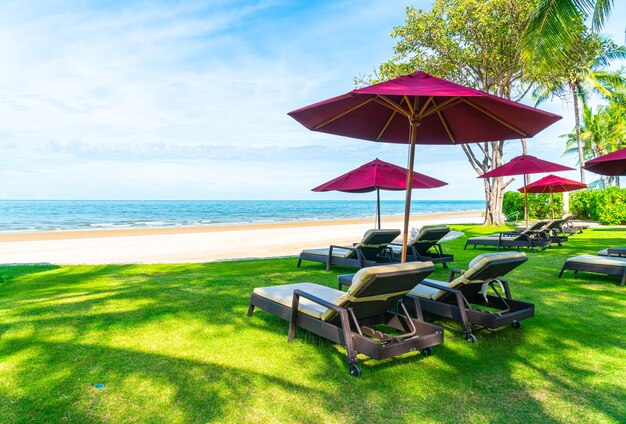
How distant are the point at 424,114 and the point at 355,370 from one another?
2793mm

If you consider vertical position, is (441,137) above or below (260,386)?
above

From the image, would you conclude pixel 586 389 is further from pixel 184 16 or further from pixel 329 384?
pixel 184 16

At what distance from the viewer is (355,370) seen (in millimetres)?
3070

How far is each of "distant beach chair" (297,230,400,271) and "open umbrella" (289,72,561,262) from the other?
2035 mm

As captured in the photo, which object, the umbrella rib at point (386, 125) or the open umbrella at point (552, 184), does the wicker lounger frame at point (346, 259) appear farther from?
the open umbrella at point (552, 184)

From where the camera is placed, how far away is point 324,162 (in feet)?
313

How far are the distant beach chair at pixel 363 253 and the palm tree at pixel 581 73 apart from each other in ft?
26.3

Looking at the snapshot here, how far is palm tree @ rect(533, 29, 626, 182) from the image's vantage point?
15884 millimetres

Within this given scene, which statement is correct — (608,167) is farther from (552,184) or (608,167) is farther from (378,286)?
(378,286)

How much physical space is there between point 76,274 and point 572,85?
2672 centimetres

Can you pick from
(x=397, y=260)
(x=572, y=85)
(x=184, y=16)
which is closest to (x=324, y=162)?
(x=572, y=85)

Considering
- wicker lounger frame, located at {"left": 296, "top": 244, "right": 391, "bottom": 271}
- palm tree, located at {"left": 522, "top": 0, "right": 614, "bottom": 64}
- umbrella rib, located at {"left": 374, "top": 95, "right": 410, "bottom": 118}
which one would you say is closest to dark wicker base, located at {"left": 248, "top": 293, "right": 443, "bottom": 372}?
umbrella rib, located at {"left": 374, "top": 95, "right": 410, "bottom": 118}

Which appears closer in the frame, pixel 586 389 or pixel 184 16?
pixel 586 389

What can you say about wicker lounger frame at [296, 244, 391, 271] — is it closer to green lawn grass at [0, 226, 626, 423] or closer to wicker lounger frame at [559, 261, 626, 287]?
green lawn grass at [0, 226, 626, 423]
